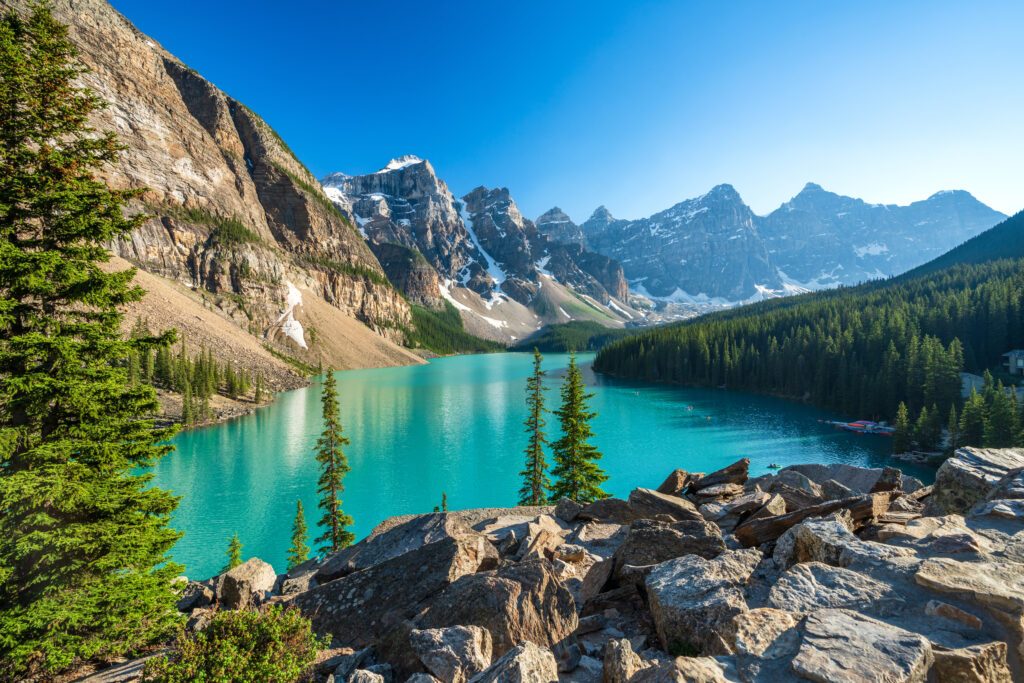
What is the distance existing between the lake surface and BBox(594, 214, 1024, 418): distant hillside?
335 inches

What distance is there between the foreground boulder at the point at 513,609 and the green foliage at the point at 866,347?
72.5 metres

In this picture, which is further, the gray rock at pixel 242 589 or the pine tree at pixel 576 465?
the pine tree at pixel 576 465

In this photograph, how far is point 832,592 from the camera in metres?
6.17

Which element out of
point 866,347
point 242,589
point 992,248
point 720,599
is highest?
point 992,248

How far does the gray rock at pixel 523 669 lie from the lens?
5.11m

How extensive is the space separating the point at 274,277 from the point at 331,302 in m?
34.4

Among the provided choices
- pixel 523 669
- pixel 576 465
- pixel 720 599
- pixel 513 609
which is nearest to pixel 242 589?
pixel 513 609

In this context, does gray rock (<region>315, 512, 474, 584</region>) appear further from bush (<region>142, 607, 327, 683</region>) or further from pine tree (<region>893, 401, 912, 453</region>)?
pine tree (<region>893, 401, 912, 453</region>)

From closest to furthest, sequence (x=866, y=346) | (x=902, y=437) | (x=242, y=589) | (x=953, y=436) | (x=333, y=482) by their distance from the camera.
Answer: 1. (x=242, y=589)
2. (x=333, y=482)
3. (x=953, y=436)
4. (x=902, y=437)
5. (x=866, y=346)

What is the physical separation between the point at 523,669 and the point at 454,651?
4.54ft

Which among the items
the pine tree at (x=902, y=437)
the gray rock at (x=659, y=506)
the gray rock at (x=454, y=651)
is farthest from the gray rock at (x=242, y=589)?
the pine tree at (x=902, y=437)

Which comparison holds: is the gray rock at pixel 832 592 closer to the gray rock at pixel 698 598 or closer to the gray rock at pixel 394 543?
the gray rock at pixel 698 598

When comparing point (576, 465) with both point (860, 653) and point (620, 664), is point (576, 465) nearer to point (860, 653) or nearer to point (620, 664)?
point (620, 664)

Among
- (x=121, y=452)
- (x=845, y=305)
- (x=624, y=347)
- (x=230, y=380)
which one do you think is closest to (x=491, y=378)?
(x=624, y=347)
